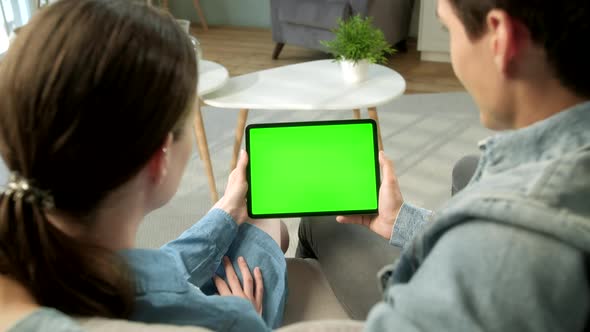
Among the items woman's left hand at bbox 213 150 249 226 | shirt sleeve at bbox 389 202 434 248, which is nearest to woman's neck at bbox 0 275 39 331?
woman's left hand at bbox 213 150 249 226

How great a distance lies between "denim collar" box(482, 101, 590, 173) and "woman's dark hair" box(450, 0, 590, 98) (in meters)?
0.03

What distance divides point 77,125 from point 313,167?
2.32 ft

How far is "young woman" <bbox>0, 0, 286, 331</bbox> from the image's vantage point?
57 centimetres

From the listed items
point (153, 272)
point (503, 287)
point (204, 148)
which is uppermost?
point (503, 287)

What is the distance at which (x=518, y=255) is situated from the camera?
0.48 m

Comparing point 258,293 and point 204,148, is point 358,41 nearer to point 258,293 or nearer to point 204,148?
point 204,148

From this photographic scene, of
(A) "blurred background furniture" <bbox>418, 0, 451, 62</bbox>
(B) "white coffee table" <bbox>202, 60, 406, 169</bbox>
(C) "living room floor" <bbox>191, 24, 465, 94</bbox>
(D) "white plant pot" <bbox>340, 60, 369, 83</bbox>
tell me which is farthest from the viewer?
(A) "blurred background furniture" <bbox>418, 0, 451, 62</bbox>

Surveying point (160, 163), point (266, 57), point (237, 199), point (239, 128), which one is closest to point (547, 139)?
point (160, 163)

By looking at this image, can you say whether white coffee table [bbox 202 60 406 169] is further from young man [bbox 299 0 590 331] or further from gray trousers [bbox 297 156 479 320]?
young man [bbox 299 0 590 331]

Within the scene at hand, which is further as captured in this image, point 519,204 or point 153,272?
point 153,272

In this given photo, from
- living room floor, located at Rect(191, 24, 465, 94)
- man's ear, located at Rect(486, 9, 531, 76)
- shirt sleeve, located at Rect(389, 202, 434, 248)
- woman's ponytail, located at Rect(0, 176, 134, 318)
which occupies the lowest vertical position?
living room floor, located at Rect(191, 24, 465, 94)

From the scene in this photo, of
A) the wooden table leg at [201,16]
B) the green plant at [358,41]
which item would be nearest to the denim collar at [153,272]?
the green plant at [358,41]

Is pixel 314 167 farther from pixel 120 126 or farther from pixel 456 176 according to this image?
pixel 120 126

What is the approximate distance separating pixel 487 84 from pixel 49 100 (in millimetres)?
398
